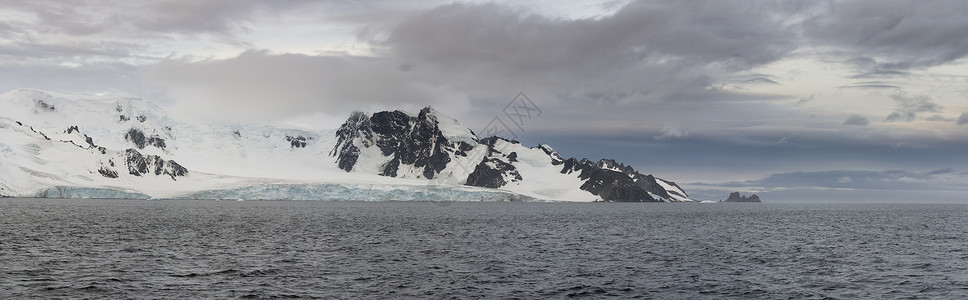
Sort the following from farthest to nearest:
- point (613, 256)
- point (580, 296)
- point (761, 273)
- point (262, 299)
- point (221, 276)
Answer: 1. point (613, 256)
2. point (761, 273)
3. point (221, 276)
4. point (580, 296)
5. point (262, 299)

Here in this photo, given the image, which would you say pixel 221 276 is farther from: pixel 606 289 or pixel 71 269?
pixel 606 289

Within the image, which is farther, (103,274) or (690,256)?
(690,256)

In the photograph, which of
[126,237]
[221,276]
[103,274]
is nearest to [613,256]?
[221,276]

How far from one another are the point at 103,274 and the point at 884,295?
58580 mm

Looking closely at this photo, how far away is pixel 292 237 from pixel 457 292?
5326 centimetres

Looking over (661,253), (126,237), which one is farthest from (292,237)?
(661,253)

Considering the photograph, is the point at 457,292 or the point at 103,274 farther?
the point at 103,274

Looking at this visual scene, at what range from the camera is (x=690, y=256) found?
257ft

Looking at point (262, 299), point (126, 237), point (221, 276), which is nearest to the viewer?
point (262, 299)

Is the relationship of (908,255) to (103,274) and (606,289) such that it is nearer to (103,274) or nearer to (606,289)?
(606,289)

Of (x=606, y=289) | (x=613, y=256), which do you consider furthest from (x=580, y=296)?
(x=613, y=256)

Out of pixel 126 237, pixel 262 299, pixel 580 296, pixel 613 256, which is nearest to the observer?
pixel 262 299

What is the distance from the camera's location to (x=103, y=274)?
190 feet

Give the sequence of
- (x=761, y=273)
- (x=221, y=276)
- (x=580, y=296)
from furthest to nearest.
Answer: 1. (x=761, y=273)
2. (x=221, y=276)
3. (x=580, y=296)
